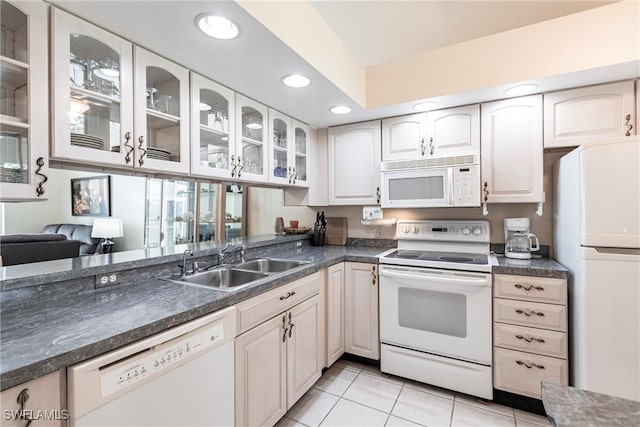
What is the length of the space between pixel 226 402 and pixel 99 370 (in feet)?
1.98

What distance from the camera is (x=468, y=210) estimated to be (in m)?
2.54

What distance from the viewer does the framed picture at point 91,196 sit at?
176 inches

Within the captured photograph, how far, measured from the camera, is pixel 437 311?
206cm

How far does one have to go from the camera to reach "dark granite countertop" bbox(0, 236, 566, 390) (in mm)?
801

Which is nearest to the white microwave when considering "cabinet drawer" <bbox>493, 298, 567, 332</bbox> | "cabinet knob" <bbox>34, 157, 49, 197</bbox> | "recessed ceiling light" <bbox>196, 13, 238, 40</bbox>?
"cabinet drawer" <bbox>493, 298, 567, 332</bbox>

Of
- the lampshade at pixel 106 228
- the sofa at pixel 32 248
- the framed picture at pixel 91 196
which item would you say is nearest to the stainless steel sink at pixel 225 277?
the sofa at pixel 32 248

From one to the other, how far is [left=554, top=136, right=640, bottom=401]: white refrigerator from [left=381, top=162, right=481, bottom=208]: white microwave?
0.65 metres

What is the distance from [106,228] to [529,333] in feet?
15.5

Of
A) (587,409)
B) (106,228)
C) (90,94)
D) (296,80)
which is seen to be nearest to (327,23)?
A: (296,80)

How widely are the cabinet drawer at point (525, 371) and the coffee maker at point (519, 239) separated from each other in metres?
0.69

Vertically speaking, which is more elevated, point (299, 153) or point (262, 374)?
point (299, 153)

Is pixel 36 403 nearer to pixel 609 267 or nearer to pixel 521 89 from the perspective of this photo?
pixel 609 267

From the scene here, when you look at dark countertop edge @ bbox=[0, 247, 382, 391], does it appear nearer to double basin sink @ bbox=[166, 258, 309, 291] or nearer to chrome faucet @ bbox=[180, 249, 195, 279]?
double basin sink @ bbox=[166, 258, 309, 291]

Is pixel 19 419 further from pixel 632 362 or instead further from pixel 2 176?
pixel 632 362
